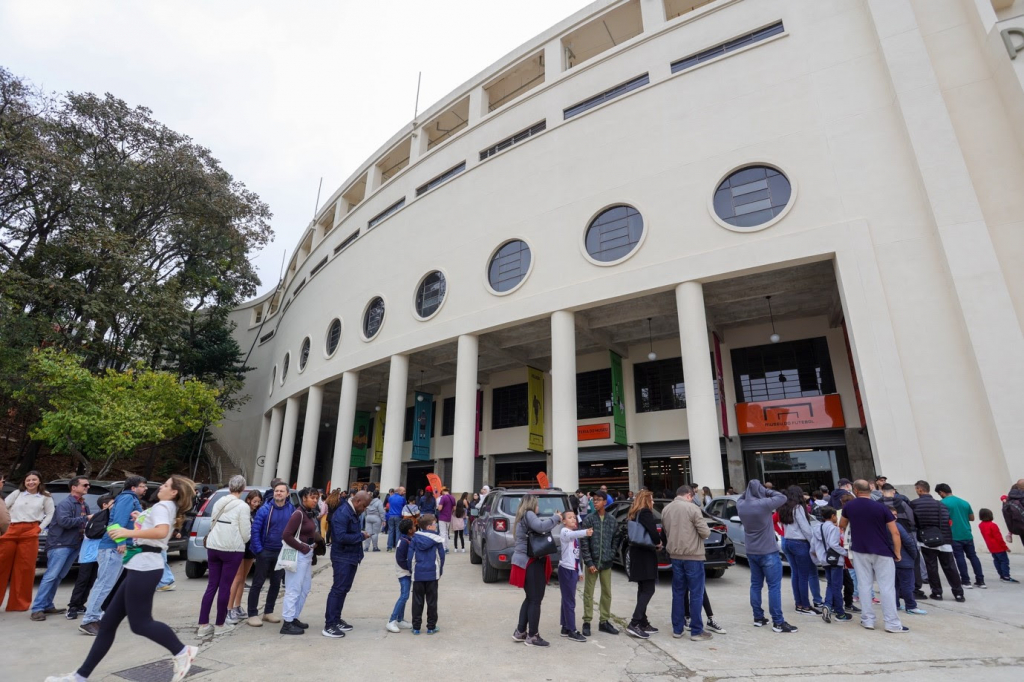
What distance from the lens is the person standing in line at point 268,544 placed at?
604 cm

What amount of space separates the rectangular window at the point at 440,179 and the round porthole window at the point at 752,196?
12653 mm

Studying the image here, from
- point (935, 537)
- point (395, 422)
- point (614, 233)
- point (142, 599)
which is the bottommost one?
point (142, 599)

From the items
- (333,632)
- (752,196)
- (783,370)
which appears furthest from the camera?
(783,370)

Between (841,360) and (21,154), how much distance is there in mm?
33666

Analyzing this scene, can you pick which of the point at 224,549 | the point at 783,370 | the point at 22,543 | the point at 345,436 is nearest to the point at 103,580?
the point at 224,549

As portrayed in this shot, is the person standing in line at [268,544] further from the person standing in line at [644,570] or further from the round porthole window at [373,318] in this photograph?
the round porthole window at [373,318]

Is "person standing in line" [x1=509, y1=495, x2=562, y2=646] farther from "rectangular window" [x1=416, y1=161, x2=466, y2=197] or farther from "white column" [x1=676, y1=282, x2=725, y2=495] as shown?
"rectangular window" [x1=416, y1=161, x2=466, y2=197]

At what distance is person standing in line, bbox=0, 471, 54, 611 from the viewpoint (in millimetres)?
6406

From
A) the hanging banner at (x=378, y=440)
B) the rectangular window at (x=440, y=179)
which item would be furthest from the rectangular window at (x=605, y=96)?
the hanging banner at (x=378, y=440)

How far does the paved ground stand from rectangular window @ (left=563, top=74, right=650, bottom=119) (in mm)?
18004

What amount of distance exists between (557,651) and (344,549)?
2.68 meters

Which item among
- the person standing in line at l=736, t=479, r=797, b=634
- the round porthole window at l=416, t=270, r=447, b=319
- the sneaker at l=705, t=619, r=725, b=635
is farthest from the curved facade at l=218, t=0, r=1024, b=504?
the sneaker at l=705, t=619, r=725, b=635

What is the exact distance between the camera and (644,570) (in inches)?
222

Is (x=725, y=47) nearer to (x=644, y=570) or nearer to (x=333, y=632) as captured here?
(x=644, y=570)
